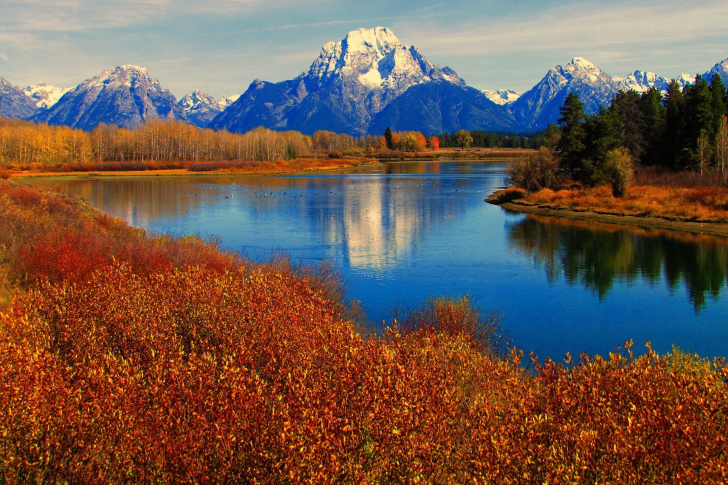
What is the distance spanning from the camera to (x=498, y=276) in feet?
82.0

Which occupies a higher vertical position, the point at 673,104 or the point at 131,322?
the point at 673,104

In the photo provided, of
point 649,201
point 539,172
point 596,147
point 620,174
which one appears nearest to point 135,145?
point 539,172

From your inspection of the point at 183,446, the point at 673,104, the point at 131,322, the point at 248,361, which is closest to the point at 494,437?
the point at 183,446

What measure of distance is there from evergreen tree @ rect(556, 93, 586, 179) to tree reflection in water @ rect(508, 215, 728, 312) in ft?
50.4

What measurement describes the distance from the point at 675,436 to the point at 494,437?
A: 203 centimetres

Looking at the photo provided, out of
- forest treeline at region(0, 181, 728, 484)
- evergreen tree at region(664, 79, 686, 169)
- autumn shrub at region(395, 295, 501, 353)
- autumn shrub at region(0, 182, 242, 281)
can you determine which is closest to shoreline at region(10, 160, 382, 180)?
evergreen tree at region(664, 79, 686, 169)

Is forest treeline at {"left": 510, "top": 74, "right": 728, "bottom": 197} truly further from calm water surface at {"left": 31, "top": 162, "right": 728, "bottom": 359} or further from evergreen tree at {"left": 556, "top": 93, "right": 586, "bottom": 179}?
calm water surface at {"left": 31, "top": 162, "right": 728, "bottom": 359}

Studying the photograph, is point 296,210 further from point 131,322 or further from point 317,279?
point 131,322

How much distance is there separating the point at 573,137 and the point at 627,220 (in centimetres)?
1577

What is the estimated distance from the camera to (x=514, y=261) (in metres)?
28.7

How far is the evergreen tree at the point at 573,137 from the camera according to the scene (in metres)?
54.6

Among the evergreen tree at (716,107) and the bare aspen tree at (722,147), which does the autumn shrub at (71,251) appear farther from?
the evergreen tree at (716,107)

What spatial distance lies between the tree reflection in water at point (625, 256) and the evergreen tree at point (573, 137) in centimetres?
1535

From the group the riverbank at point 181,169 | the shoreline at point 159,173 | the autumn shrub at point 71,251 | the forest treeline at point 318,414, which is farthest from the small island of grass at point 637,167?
the riverbank at point 181,169
